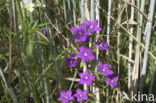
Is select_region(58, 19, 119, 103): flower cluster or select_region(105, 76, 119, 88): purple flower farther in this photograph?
select_region(105, 76, 119, 88): purple flower

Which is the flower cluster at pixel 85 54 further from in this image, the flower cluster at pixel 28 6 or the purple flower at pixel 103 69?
the flower cluster at pixel 28 6

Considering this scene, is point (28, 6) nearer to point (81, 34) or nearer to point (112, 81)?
point (81, 34)

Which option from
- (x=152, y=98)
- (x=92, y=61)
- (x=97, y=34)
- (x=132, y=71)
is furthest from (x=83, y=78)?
(x=152, y=98)

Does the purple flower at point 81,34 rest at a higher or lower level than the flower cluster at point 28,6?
lower

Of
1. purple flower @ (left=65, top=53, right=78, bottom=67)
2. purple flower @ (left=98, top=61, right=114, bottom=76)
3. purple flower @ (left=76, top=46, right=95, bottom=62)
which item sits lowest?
purple flower @ (left=98, top=61, right=114, bottom=76)

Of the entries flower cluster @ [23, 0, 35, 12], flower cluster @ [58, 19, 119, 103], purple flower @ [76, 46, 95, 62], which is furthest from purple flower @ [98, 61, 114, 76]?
flower cluster @ [23, 0, 35, 12]

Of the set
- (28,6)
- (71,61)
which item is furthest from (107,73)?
(28,6)

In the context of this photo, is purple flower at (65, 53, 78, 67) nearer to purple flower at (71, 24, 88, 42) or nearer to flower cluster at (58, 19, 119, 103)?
flower cluster at (58, 19, 119, 103)

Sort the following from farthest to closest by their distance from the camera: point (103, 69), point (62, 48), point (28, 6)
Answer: point (62, 48) → point (103, 69) → point (28, 6)

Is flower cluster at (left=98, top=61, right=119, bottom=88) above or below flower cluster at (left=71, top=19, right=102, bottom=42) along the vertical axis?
below

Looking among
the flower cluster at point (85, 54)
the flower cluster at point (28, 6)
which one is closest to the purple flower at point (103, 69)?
the flower cluster at point (85, 54)

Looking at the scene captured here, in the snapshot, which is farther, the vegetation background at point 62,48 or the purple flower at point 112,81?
the purple flower at point 112,81

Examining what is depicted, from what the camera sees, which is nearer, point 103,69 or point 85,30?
point 85,30
